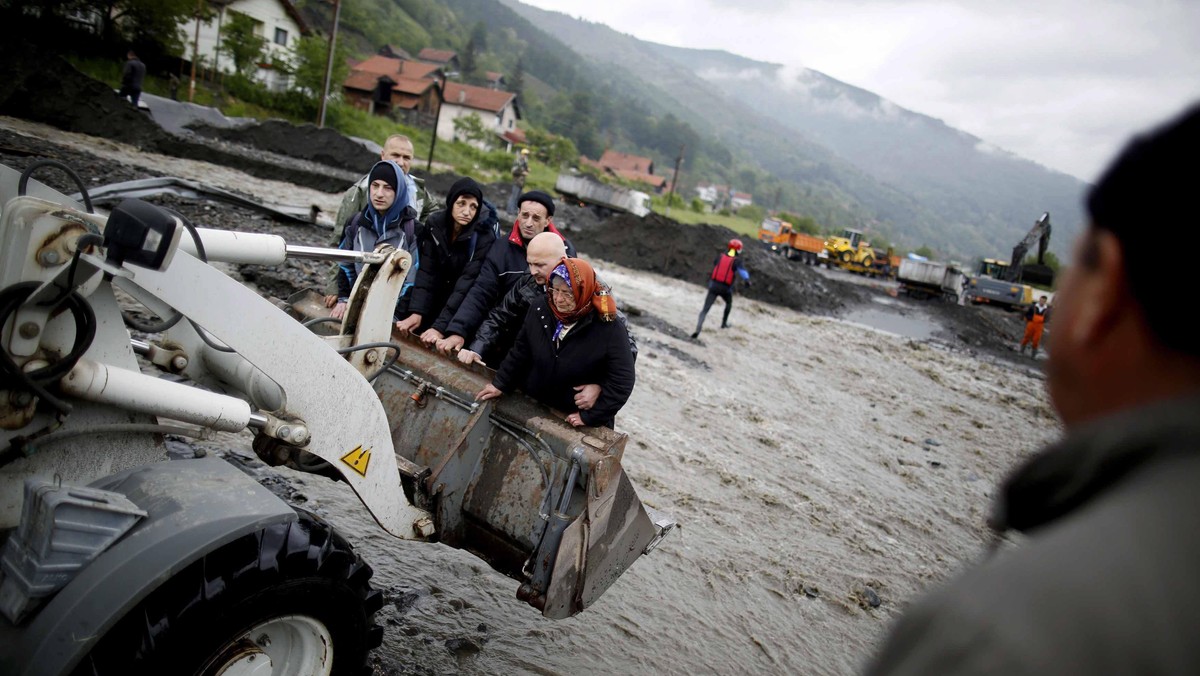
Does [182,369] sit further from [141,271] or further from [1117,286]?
[1117,286]

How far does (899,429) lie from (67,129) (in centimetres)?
2010

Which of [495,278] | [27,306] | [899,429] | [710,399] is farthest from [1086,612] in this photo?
[899,429]

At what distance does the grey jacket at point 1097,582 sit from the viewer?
688mm

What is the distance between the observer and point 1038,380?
20.3 metres

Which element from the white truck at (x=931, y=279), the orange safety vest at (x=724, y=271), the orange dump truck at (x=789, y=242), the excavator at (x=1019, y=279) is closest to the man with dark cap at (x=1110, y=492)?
the orange safety vest at (x=724, y=271)

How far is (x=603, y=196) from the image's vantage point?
38.2m

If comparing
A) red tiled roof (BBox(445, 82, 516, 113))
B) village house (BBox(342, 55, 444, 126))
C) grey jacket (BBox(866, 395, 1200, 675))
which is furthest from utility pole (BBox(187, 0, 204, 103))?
red tiled roof (BBox(445, 82, 516, 113))

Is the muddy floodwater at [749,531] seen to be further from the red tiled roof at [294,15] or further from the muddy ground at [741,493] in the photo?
the red tiled roof at [294,15]

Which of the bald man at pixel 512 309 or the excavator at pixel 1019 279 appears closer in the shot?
the bald man at pixel 512 309

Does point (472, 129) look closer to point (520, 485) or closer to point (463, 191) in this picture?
point (463, 191)

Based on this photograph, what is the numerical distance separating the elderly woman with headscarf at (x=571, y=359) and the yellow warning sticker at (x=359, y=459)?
3.00ft

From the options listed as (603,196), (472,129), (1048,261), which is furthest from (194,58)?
(1048,261)

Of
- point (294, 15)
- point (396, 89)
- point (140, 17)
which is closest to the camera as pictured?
point (140, 17)

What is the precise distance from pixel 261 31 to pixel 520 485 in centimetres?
5638
